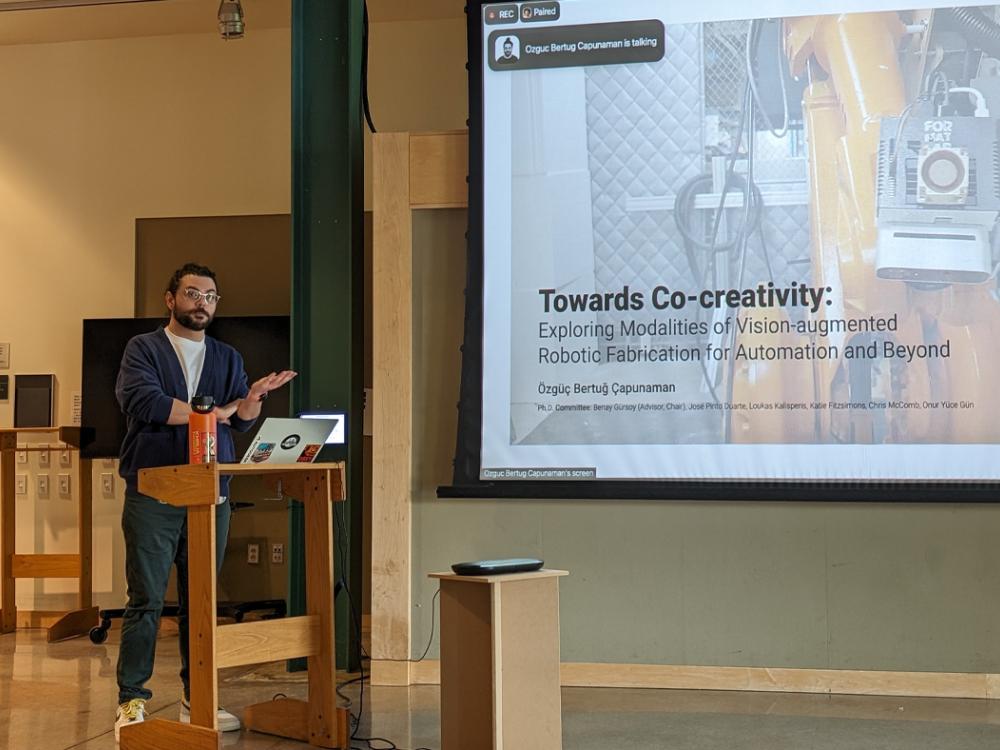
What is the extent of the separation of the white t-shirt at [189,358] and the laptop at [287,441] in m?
0.61

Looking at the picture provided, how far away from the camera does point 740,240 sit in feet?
14.5

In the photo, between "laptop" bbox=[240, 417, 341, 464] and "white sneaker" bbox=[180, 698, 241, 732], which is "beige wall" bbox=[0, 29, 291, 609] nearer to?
"white sneaker" bbox=[180, 698, 241, 732]

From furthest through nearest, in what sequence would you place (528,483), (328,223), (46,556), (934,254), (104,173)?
(104,173) → (46,556) → (328,223) → (528,483) → (934,254)

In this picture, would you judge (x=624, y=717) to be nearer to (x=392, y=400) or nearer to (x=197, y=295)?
(x=392, y=400)

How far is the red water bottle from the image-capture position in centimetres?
335

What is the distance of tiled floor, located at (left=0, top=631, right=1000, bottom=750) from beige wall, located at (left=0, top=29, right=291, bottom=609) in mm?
2116

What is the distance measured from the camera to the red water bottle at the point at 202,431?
335 centimetres

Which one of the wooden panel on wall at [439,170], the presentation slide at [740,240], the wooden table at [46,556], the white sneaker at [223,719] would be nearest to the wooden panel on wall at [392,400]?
the wooden panel on wall at [439,170]

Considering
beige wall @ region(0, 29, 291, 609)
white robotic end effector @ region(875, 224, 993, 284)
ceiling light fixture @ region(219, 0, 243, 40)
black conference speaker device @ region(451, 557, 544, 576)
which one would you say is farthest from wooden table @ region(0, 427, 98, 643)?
white robotic end effector @ region(875, 224, 993, 284)

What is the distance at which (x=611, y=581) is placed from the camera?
4.60 meters

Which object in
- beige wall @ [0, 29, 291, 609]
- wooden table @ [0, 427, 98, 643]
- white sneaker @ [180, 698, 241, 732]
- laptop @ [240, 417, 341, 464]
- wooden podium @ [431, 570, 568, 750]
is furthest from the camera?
beige wall @ [0, 29, 291, 609]

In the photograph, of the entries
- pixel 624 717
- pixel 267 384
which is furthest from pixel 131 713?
pixel 624 717

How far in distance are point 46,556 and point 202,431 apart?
3599 millimetres

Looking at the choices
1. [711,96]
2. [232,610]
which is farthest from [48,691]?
[711,96]
